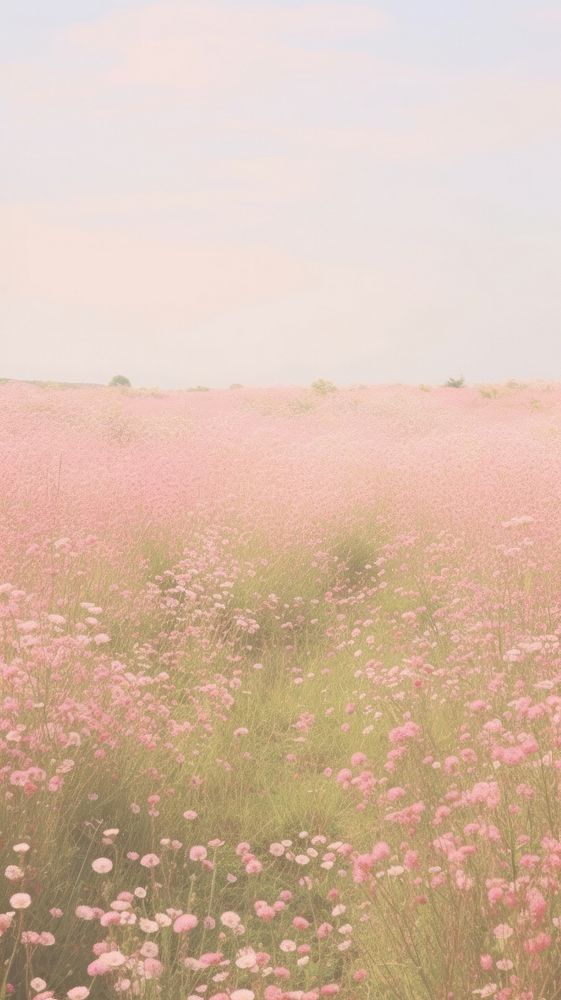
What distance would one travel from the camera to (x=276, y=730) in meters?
5.39

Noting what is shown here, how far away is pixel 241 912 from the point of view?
147 inches

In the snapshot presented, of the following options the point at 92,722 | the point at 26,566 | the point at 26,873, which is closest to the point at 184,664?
the point at 26,566

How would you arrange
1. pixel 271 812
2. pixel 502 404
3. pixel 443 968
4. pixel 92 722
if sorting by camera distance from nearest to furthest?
1. pixel 443 968
2. pixel 92 722
3. pixel 271 812
4. pixel 502 404

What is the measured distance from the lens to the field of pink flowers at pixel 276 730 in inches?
101

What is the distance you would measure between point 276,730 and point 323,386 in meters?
24.2

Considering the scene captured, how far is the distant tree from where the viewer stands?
28608 millimetres

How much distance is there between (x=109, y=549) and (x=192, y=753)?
253 cm

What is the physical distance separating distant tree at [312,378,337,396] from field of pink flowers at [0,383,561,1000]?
17039 mm

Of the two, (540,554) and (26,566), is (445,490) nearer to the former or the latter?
(540,554)

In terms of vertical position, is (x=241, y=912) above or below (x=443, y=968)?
below

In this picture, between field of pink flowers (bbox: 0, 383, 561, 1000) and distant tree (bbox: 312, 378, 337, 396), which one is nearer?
field of pink flowers (bbox: 0, 383, 561, 1000)

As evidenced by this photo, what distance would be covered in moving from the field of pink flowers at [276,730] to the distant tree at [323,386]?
1704 centimetres

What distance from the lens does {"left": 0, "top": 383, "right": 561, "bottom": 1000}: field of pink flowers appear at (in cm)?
256

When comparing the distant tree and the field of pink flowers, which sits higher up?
the distant tree
